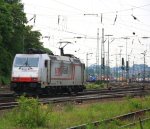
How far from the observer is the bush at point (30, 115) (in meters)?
17.0

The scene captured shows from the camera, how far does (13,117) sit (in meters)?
17.9

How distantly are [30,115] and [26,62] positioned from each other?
1744 centimetres

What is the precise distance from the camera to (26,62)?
34531 millimetres

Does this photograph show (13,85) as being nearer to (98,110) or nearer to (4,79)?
(98,110)

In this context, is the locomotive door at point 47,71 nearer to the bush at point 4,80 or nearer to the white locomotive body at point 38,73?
the white locomotive body at point 38,73

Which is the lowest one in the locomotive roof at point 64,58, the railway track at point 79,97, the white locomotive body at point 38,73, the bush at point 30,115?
the bush at point 30,115

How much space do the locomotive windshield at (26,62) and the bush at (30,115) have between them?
16.3 meters

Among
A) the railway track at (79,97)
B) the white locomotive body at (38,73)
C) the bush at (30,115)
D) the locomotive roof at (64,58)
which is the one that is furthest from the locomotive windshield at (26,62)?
the bush at (30,115)

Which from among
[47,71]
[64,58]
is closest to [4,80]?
[64,58]

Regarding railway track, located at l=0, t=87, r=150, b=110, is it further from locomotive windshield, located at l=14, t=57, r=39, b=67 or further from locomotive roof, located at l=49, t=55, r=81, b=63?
locomotive roof, located at l=49, t=55, r=81, b=63

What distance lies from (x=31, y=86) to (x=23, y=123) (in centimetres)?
1680

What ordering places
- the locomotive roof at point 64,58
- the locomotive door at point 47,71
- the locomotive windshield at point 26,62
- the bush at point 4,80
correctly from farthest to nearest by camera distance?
the bush at point 4,80, the locomotive roof at point 64,58, the locomotive door at point 47,71, the locomotive windshield at point 26,62

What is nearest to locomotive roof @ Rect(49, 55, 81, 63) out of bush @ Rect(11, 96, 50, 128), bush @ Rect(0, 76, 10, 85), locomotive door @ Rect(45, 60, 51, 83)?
locomotive door @ Rect(45, 60, 51, 83)

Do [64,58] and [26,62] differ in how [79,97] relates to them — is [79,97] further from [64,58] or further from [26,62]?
[64,58]
